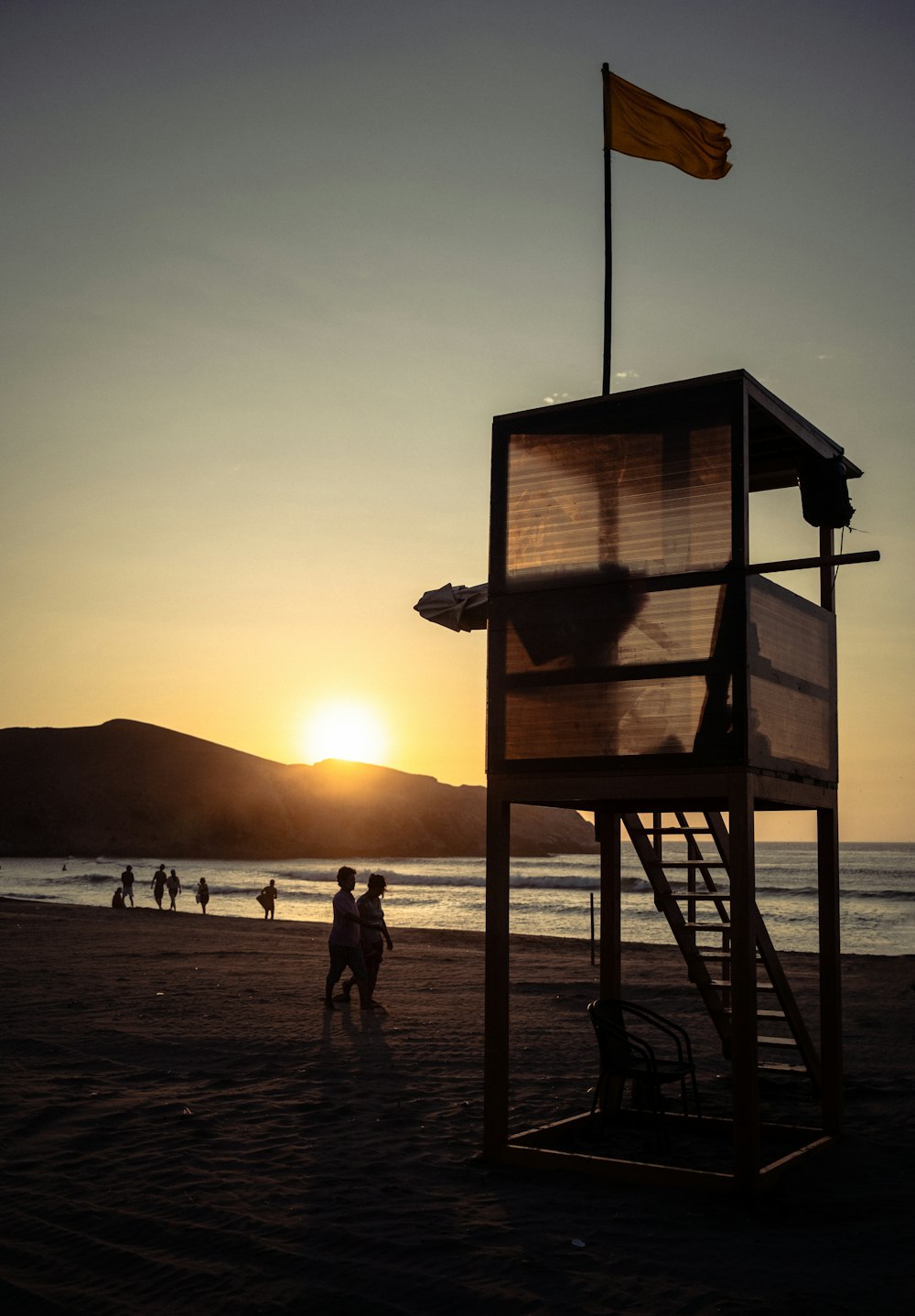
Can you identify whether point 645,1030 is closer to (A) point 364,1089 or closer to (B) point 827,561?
(A) point 364,1089

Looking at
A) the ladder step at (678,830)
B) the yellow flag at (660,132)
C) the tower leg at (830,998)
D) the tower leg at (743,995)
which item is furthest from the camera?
the ladder step at (678,830)

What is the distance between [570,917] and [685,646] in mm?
50160

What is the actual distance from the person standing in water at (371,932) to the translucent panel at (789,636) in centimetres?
786

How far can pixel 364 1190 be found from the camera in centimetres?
763

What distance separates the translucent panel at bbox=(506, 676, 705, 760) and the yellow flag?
4.69 metres

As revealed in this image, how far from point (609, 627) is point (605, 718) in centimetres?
67

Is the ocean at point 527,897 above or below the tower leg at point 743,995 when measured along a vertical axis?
below

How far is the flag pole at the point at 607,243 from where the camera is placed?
31.6ft

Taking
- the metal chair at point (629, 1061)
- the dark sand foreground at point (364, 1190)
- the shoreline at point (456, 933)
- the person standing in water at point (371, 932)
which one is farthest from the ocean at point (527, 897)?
the metal chair at point (629, 1061)

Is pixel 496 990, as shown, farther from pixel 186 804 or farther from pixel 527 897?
pixel 186 804

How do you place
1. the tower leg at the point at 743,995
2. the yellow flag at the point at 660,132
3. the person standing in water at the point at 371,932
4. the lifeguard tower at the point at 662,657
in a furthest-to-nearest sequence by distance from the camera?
the person standing in water at the point at 371,932, the yellow flag at the point at 660,132, the lifeguard tower at the point at 662,657, the tower leg at the point at 743,995

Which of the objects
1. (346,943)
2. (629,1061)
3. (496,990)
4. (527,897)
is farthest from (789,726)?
(527,897)

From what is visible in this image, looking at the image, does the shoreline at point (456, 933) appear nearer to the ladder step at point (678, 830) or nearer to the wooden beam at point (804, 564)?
the ladder step at point (678, 830)

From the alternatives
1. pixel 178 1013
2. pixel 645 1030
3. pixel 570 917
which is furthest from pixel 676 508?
pixel 570 917
